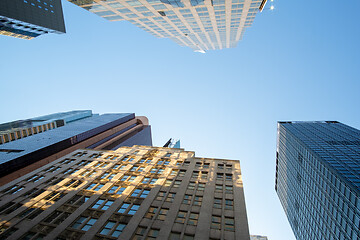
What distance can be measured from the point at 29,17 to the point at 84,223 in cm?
9274

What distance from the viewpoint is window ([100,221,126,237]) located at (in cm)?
2317

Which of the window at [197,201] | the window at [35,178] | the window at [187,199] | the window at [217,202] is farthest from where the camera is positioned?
the window at [35,178]

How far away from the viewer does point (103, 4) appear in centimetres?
4200

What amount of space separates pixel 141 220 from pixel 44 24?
100m

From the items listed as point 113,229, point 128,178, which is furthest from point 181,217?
point 128,178

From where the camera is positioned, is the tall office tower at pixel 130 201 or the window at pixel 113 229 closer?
the window at pixel 113 229

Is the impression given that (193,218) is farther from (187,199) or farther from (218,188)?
(218,188)

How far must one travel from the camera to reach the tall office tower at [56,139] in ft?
220

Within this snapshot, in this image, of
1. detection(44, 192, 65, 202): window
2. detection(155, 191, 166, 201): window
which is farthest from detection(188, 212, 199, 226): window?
detection(44, 192, 65, 202): window

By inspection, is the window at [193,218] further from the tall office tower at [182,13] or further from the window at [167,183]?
the tall office tower at [182,13]

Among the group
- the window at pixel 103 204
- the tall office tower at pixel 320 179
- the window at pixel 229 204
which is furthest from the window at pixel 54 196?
the tall office tower at pixel 320 179

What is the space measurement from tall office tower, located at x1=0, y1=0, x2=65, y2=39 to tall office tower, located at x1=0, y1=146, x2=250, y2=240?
223ft

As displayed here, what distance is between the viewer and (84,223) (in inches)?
976

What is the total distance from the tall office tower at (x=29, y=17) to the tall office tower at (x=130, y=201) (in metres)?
67.9
